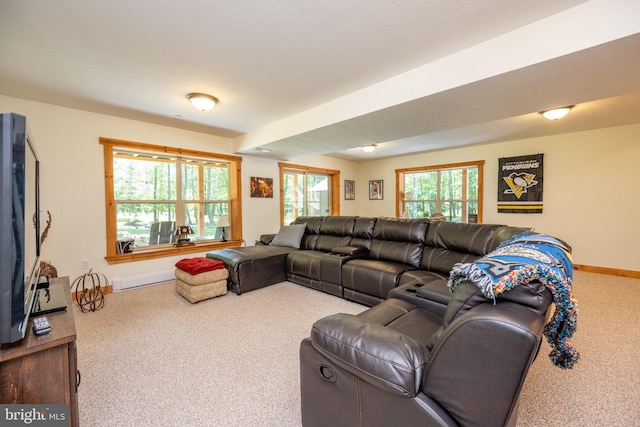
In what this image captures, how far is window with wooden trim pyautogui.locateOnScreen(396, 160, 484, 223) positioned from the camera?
5.87 metres

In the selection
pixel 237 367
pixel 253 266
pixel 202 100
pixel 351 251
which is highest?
pixel 202 100

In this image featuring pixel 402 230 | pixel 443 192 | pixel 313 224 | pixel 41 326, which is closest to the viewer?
pixel 41 326

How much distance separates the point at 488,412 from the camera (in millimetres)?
771

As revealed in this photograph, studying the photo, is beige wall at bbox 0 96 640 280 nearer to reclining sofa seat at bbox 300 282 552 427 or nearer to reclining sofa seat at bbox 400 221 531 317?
reclining sofa seat at bbox 400 221 531 317

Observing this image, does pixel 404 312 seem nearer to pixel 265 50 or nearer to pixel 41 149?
pixel 265 50

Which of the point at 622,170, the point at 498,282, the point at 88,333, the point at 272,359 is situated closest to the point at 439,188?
the point at 622,170

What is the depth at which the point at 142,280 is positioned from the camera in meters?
3.88

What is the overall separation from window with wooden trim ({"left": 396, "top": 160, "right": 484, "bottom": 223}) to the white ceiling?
253 centimetres

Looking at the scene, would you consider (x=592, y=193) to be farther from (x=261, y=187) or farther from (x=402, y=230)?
(x=261, y=187)

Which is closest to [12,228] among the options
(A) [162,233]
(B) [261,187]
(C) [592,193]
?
(A) [162,233]

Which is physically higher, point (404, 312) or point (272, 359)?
point (404, 312)

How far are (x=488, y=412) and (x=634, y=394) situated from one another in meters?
1.82

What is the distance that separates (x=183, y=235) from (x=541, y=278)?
15.4 feet

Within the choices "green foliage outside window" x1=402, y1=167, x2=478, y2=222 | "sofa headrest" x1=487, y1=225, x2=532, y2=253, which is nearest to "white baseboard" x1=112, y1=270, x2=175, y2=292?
"sofa headrest" x1=487, y1=225, x2=532, y2=253
